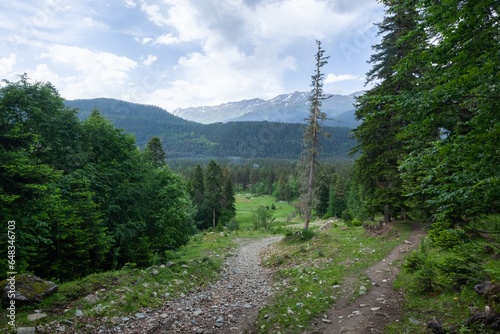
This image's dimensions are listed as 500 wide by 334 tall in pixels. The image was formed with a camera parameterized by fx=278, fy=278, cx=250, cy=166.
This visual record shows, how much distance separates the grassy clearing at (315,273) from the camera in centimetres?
950

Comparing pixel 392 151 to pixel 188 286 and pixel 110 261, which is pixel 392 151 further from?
pixel 110 261

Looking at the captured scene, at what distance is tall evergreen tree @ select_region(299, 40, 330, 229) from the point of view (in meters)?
26.7

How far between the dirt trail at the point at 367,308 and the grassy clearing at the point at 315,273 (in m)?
0.34

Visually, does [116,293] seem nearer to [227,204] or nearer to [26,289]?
[26,289]

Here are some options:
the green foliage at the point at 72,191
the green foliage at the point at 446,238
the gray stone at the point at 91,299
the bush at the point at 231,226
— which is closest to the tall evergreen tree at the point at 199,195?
the bush at the point at 231,226

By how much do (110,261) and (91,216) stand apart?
158 inches

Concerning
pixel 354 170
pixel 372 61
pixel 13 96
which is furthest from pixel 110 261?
pixel 372 61

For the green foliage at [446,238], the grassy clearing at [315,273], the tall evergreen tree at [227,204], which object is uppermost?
the green foliage at [446,238]

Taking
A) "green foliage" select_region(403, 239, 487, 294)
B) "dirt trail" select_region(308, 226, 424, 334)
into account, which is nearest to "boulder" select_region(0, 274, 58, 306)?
"dirt trail" select_region(308, 226, 424, 334)

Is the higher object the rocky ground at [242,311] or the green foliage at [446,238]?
the green foliage at [446,238]

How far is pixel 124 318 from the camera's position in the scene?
8.90 meters

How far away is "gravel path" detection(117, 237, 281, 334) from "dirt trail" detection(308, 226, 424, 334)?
9.07 ft

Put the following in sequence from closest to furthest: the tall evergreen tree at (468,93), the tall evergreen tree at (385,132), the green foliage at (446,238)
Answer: the tall evergreen tree at (468,93)
the green foliage at (446,238)
the tall evergreen tree at (385,132)

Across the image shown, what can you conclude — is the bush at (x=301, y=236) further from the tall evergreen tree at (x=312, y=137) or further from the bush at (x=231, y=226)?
the bush at (x=231, y=226)
